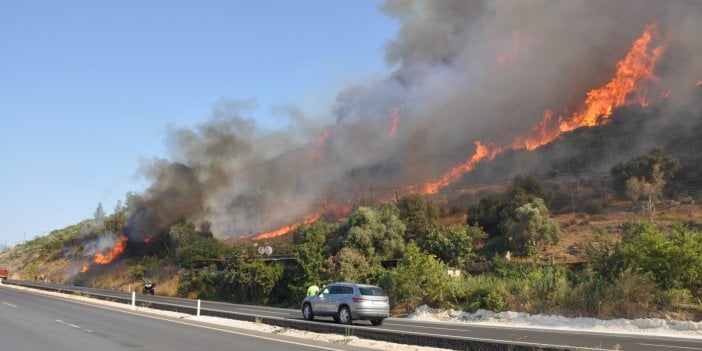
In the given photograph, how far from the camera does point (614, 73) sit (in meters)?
118

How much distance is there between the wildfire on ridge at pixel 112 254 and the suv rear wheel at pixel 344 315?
62.7m

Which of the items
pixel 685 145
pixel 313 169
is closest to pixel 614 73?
pixel 685 145

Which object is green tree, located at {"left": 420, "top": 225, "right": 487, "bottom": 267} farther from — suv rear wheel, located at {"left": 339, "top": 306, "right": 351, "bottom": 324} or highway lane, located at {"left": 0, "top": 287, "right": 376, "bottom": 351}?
highway lane, located at {"left": 0, "top": 287, "right": 376, "bottom": 351}

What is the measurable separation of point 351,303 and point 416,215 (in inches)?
1215

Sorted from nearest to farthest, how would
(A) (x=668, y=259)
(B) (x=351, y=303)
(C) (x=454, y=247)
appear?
(B) (x=351, y=303) → (A) (x=668, y=259) → (C) (x=454, y=247)

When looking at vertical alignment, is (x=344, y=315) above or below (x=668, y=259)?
below

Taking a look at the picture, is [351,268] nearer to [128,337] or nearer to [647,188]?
[128,337]

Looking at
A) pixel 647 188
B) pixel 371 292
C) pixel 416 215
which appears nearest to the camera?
pixel 371 292

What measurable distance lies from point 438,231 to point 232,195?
67612mm

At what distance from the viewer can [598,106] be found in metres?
116

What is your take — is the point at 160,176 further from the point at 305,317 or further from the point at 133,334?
the point at 133,334

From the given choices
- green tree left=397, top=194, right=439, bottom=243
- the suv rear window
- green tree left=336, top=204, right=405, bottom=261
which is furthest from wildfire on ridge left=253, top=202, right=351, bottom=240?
the suv rear window

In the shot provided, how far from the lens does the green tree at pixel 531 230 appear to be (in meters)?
44.8

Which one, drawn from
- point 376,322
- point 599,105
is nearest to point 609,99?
point 599,105
